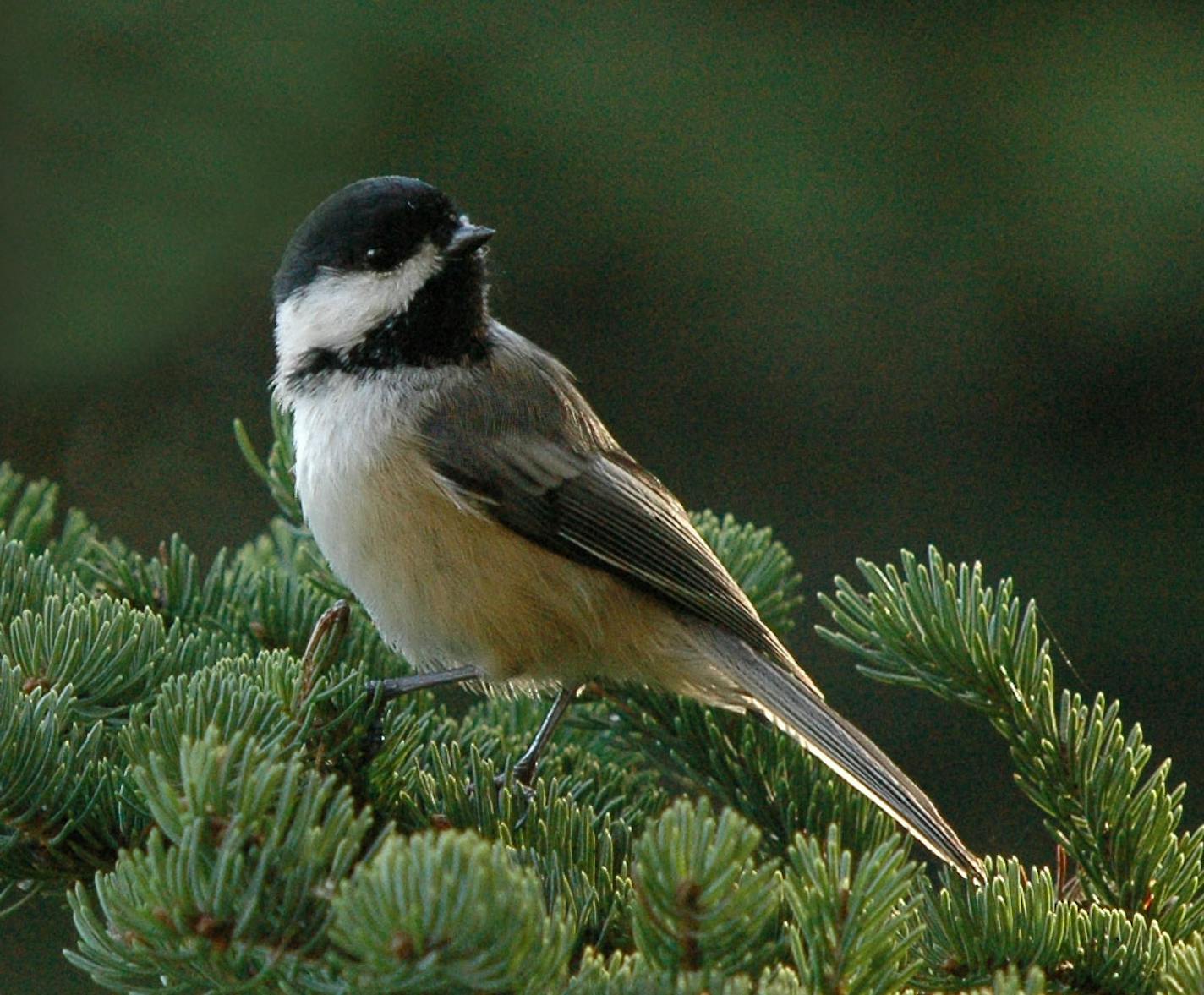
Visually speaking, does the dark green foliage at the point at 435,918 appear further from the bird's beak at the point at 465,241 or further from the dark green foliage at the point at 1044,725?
the bird's beak at the point at 465,241

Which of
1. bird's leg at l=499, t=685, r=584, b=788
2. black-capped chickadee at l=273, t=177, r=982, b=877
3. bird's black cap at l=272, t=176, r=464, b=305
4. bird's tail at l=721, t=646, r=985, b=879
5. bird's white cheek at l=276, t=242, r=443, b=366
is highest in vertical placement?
bird's black cap at l=272, t=176, r=464, b=305

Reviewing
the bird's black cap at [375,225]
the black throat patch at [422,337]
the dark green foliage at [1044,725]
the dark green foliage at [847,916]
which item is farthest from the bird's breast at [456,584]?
the dark green foliage at [847,916]

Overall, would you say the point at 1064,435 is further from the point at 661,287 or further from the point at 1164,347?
the point at 661,287

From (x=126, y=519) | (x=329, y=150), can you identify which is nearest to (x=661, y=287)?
(x=329, y=150)

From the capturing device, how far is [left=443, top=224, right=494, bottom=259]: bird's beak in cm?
195

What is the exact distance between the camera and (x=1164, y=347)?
2814mm

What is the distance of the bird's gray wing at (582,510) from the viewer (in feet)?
6.22

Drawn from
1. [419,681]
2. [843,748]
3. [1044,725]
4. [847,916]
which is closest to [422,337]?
[419,681]

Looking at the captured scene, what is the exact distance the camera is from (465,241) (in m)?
1.95

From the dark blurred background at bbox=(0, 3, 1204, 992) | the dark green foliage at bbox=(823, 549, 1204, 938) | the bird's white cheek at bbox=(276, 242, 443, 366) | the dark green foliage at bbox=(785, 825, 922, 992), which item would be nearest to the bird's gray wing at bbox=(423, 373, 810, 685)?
the bird's white cheek at bbox=(276, 242, 443, 366)

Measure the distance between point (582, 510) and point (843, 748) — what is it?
55 cm

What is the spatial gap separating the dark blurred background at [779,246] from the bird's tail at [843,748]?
0.75m

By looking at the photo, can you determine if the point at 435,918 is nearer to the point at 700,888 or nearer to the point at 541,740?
the point at 700,888

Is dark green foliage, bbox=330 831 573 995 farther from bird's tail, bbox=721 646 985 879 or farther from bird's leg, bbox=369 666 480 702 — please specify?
bird's tail, bbox=721 646 985 879
